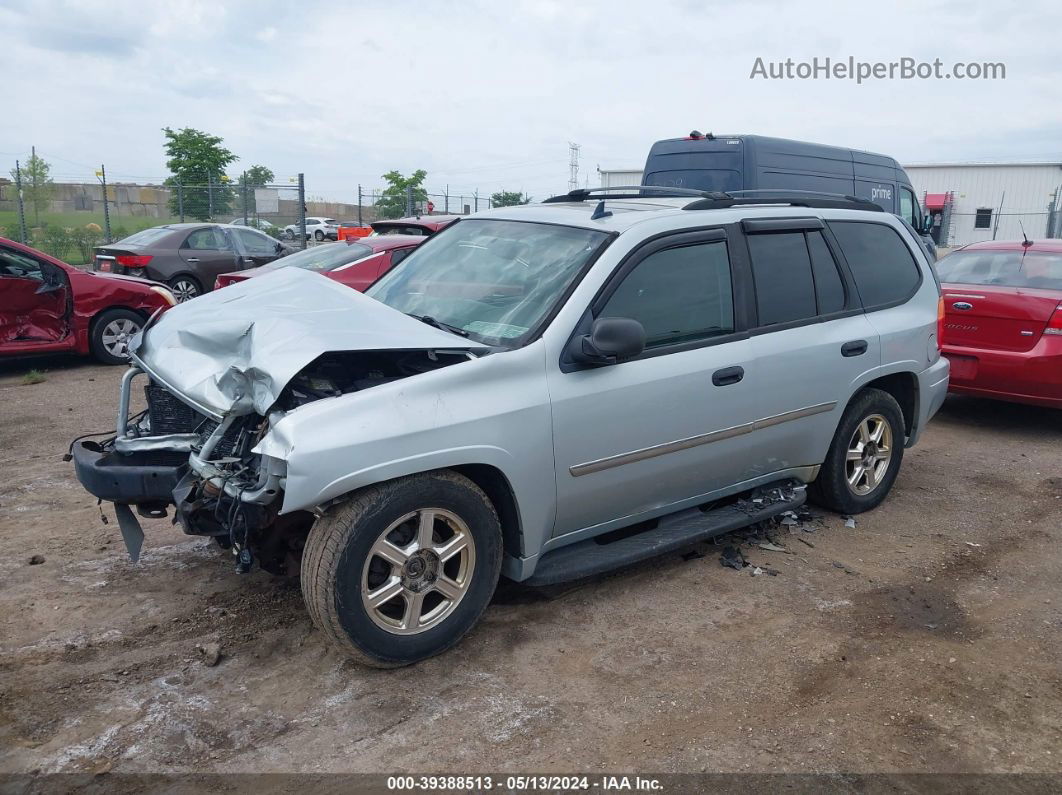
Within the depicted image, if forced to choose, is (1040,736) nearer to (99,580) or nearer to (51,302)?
(99,580)

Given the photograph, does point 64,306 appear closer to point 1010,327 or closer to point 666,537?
point 666,537

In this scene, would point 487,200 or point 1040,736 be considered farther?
point 487,200

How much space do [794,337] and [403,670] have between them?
268cm

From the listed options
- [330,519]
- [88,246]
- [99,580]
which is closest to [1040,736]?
[330,519]

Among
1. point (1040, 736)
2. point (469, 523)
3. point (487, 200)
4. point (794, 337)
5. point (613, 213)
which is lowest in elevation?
point (1040, 736)

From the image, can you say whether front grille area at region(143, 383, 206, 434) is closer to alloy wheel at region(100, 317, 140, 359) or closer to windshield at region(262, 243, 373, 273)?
windshield at region(262, 243, 373, 273)

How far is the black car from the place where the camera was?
13117 mm

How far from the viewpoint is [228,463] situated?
11.3 ft

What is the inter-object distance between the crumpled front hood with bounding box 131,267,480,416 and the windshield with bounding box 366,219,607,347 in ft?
0.84

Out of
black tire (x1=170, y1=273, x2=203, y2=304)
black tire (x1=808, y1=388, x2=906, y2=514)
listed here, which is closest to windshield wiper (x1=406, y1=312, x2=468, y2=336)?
black tire (x1=808, y1=388, x2=906, y2=514)

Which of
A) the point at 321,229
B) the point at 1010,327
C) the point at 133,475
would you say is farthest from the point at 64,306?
the point at 321,229

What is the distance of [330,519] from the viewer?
3.26 meters

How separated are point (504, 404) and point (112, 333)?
25.5 ft

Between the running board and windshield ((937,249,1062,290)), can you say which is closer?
the running board
